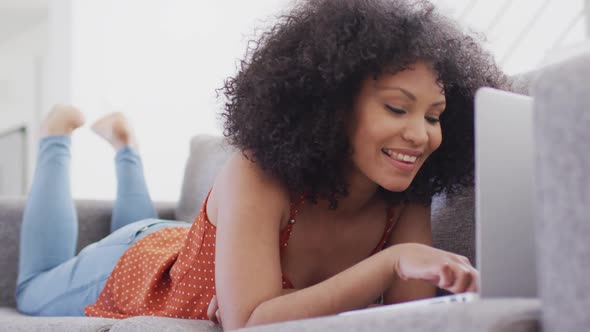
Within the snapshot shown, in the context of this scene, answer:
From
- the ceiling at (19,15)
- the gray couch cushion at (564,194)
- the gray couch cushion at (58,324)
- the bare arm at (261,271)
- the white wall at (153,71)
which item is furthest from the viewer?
the ceiling at (19,15)

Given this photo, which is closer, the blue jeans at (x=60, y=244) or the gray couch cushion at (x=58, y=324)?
the gray couch cushion at (x=58, y=324)

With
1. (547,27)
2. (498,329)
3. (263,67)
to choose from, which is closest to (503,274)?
(498,329)

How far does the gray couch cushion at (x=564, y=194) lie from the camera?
1.70 ft

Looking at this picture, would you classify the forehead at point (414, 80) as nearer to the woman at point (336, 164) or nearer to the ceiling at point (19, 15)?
the woman at point (336, 164)

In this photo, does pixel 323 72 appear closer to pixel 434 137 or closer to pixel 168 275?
pixel 434 137

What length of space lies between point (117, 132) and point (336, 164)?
1284 millimetres

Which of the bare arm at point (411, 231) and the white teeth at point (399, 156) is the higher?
the white teeth at point (399, 156)

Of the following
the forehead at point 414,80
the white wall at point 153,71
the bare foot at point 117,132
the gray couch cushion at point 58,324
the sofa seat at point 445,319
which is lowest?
the gray couch cushion at point 58,324

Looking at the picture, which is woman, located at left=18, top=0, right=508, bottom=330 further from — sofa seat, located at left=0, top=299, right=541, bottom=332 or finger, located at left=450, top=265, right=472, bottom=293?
sofa seat, located at left=0, top=299, right=541, bottom=332

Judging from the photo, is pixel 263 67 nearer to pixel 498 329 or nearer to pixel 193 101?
pixel 498 329

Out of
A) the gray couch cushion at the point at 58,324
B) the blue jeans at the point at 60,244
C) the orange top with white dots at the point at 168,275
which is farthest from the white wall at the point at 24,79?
the gray couch cushion at the point at 58,324

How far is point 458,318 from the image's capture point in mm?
536

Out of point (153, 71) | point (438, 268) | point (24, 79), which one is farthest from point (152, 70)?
point (438, 268)

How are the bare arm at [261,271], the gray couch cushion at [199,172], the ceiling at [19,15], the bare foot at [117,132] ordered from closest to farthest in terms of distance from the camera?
the bare arm at [261,271], the gray couch cushion at [199,172], the bare foot at [117,132], the ceiling at [19,15]
